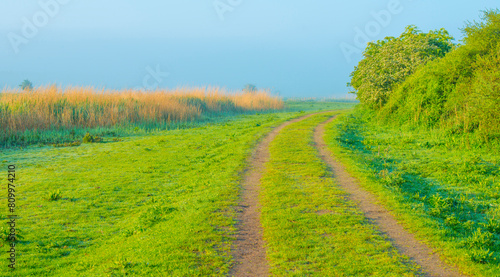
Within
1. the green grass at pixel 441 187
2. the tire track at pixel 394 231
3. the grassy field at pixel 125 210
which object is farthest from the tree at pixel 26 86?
the tire track at pixel 394 231

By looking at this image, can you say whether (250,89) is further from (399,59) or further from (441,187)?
(441,187)

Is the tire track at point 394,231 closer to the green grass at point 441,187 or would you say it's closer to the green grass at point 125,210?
the green grass at point 441,187

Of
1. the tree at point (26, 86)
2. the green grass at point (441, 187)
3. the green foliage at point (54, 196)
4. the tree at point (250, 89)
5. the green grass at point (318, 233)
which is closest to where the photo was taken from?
the green grass at point (318, 233)

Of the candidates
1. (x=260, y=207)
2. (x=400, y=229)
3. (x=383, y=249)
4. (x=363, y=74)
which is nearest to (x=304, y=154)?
(x=260, y=207)

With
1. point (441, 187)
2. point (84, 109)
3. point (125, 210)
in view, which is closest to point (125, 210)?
point (125, 210)

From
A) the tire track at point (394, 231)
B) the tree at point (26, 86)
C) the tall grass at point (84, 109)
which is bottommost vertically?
the tire track at point (394, 231)

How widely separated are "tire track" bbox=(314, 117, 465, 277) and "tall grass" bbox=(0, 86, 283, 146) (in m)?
13.8

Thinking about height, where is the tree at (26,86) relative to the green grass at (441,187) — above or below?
above

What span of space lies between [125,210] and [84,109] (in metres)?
14.5

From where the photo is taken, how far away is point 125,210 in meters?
8.18

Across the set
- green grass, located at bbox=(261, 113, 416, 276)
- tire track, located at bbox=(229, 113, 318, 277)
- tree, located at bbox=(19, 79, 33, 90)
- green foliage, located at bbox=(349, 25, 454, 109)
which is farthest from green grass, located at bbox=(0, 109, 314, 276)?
green foliage, located at bbox=(349, 25, 454, 109)

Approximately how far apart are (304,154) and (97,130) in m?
12.0

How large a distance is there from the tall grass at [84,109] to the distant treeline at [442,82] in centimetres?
1286

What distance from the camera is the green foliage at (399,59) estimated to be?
23481 mm
